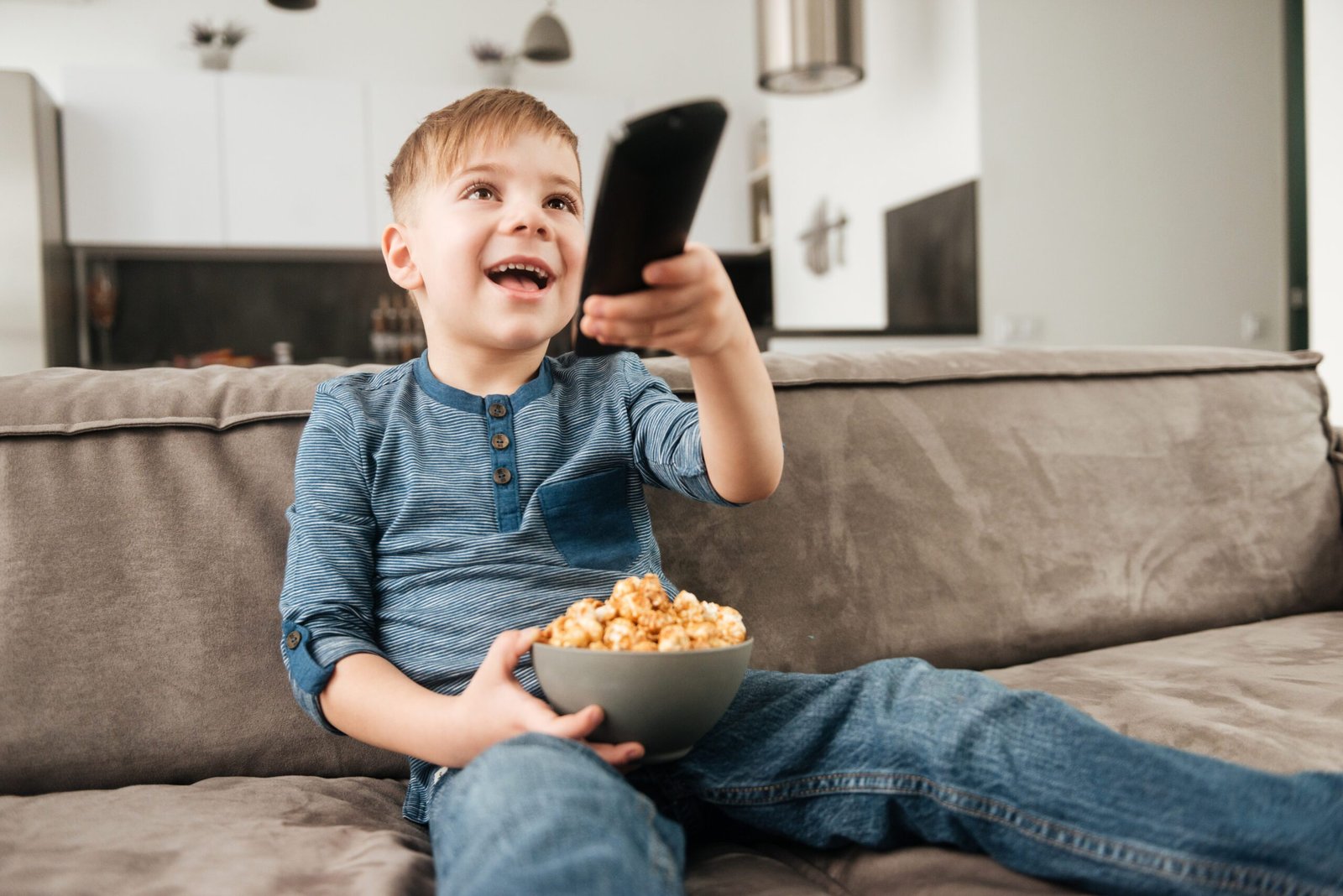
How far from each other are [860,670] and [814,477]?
0.40 metres

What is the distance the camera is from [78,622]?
96cm

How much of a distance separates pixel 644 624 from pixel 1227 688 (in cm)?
70

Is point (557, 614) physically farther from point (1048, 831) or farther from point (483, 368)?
point (1048, 831)

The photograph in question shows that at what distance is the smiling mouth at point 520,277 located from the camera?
0.90 m

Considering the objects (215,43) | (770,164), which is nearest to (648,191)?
(770,164)

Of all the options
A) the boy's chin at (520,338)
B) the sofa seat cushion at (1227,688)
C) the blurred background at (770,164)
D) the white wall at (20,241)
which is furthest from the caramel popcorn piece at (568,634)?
the white wall at (20,241)

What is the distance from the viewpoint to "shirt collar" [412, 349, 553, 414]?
95cm

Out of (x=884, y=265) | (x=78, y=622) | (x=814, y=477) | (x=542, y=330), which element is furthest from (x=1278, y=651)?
(x=884, y=265)

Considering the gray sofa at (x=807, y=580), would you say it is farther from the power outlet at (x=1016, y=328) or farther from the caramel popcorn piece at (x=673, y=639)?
the power outlet at (x=1016, y=328)

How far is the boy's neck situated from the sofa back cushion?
0.61 ft

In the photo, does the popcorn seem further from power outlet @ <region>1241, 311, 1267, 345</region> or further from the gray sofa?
power outlet @ <region>1241, 311, 1267, 345</region>

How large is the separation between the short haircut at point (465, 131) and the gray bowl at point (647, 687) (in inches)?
19.1

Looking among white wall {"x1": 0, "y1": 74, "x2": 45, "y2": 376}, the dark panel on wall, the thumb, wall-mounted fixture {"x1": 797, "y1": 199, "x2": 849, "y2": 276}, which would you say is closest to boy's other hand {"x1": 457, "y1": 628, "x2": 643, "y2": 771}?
the thumb

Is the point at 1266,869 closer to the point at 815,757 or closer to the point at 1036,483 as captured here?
the point at 815,757
